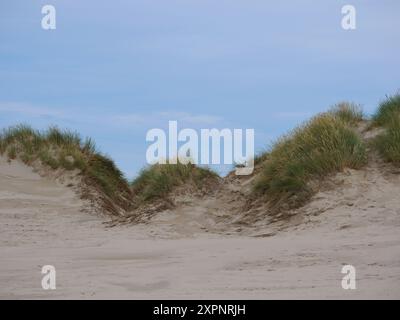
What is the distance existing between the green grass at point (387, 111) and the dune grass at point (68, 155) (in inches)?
231

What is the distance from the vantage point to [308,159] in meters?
12.0

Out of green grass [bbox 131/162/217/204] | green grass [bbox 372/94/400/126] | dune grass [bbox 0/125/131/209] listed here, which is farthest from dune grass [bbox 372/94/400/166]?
dune grass [bbox 0/125/131/209]

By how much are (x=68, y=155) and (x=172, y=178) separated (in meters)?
3.37

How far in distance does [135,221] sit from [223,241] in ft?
10.3

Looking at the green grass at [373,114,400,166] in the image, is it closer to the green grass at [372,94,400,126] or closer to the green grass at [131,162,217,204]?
the green grass at [372,94,400,126]

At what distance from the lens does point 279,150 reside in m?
13.4

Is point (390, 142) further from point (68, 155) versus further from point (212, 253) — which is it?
point (68, 155)

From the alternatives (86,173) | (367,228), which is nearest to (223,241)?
(367,228)

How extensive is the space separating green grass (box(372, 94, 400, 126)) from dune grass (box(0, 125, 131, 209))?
587 centimetres

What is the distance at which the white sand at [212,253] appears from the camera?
22.3 ft

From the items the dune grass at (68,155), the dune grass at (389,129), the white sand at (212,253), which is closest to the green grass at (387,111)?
the dune grass at (389,129)

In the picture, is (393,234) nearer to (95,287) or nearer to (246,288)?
(246,288)

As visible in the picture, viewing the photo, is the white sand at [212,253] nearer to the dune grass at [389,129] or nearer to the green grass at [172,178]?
the dune grass at [389,129]

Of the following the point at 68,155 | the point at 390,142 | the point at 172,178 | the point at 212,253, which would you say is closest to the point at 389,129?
the point at 390,142
